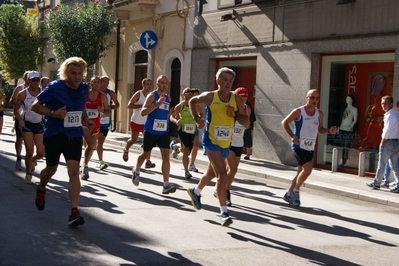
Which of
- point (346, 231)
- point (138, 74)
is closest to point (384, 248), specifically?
point (346, 231)

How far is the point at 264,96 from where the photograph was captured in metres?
18.1

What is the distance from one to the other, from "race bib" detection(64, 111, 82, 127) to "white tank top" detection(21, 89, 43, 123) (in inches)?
136

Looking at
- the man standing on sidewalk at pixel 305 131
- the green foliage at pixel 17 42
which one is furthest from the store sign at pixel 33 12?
the man standing on sidewalk at pixel 305 131

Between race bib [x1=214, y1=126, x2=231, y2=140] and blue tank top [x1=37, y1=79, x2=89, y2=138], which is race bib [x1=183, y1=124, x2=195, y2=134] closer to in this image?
race bib [x1=214, y1=126, x2=231, y2=140]

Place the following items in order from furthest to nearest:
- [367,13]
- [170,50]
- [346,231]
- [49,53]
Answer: [49,53] < [170,50] < [367,13] < [346,231]

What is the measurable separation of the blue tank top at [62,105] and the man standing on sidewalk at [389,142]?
6.91 metres

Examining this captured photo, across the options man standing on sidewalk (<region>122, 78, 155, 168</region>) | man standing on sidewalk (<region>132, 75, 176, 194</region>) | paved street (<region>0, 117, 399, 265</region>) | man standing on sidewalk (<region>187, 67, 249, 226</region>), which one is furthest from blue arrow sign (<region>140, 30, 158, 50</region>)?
man standing on sidewalk (<region>187, 67, 249, 226</region>)

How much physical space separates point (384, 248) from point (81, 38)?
19954 mm

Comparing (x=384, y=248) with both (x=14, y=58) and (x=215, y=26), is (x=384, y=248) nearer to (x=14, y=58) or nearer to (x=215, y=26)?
(x=215, y=26)

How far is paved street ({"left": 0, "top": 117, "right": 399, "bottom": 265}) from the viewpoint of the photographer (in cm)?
641

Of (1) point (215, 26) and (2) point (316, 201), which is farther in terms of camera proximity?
(1) point (215, 26)

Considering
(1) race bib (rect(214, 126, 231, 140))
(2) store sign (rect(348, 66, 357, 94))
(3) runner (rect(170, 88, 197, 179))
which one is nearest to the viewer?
(1) race bib (rect(214, 126, 231, 140))

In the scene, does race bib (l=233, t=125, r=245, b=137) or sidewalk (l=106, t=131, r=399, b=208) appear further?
sidewalk (l=106, t=131, r=399, b=208)

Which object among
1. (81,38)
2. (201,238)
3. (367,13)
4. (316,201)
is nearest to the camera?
(201,238)
